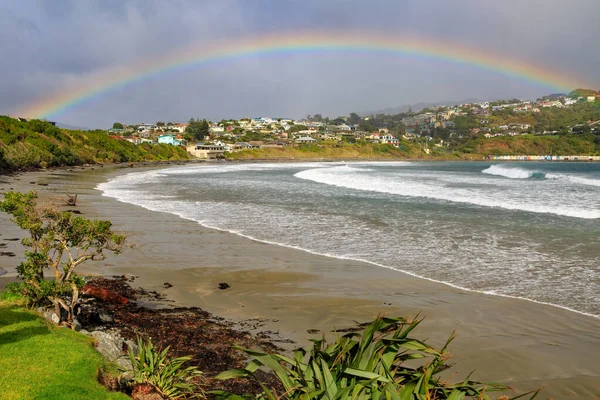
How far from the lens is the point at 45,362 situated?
5.62 m

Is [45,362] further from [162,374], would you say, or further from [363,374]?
[363,374]

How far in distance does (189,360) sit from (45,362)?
1.82 metres

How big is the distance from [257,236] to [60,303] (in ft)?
34.8

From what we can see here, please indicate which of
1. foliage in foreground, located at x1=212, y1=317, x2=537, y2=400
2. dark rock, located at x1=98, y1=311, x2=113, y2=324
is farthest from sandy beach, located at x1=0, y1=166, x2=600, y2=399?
dark rock, located at x1=98, y1=311, x2=113, y2=324

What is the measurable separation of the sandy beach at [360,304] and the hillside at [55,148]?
48.1 m

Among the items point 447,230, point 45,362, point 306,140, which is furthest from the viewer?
point 306,140

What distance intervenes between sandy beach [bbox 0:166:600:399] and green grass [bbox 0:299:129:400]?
10.1 feet

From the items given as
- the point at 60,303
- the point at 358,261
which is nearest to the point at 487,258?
the point at 358,261

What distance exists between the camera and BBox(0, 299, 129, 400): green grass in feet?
16.1

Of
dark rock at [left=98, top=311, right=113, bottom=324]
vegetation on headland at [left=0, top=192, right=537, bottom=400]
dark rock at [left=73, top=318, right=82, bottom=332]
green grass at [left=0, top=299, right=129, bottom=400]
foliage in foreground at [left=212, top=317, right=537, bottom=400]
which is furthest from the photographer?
dark rock at [left=98, top=311, right=113, bottom=324]

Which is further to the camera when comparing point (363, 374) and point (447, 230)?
point (447, 230)

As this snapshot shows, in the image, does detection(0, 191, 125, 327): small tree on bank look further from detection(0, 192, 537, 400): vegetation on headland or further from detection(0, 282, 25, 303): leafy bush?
detection(0, 282, 25, 303): leafy bush

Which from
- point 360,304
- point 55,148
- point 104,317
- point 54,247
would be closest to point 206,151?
point 55,148

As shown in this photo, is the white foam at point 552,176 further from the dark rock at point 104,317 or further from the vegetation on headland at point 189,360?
the vegetation on headland at point 189,360
